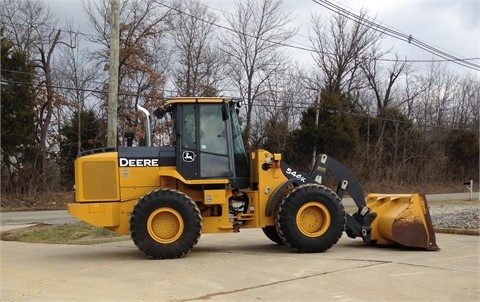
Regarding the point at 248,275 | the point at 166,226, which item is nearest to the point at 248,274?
the point at 248,275

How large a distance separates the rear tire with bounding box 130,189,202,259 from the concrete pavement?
249mm

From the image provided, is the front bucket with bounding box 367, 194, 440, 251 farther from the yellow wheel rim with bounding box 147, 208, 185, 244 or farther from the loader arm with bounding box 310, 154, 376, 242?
the yellow wheel rim with bounding box 147, 208, 185, 244

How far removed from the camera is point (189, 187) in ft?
33.9

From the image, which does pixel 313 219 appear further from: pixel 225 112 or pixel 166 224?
pixel 166 224

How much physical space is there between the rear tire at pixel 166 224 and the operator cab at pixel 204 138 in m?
0.63

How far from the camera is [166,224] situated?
968cm

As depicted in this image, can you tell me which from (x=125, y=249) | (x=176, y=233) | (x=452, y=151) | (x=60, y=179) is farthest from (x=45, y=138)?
(x=452, y=151)

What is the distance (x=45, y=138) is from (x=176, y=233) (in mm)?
24550

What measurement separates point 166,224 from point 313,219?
2.67 metres

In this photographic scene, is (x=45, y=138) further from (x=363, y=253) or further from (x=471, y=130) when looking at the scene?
(x=471, y=130)

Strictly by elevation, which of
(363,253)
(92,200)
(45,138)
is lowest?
(363,253)

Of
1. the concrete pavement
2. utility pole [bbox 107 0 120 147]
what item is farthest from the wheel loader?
utility pole [bbox 107 0 120 147]

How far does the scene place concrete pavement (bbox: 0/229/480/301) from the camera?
6844 mm

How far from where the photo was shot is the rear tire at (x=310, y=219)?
1001cm
